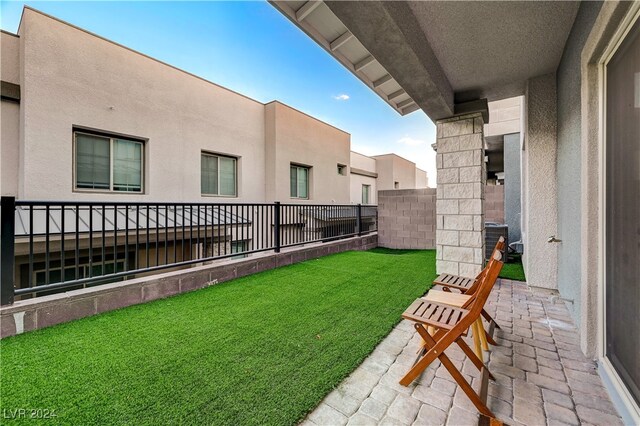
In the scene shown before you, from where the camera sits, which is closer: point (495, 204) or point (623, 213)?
point (623, 213)

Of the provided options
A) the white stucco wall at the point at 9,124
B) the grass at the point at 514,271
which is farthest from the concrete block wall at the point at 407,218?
the white stucco wall at the point at 9,124

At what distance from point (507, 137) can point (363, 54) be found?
5878mm

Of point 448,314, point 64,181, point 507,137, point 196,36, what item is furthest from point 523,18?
point 64,181

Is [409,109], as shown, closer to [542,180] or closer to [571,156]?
[542,180]

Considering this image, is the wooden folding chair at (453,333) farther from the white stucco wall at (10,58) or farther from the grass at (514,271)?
the white stucco wall at (10,58)

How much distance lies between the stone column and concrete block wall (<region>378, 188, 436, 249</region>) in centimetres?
309

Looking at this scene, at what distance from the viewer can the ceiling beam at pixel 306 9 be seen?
2353 mm

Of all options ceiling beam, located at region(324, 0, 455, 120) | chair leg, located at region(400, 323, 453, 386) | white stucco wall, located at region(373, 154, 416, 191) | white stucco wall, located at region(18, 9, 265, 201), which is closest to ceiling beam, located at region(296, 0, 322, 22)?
ceiling beam, located at region(324, 0, 455, 120)

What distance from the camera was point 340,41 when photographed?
114 inches

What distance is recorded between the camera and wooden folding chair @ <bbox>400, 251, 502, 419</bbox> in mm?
1604

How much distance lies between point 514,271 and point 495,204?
8.69 feet

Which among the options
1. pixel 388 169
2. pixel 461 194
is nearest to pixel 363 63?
pixel 461 194

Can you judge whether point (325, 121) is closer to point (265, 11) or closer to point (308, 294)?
point (265, 11)

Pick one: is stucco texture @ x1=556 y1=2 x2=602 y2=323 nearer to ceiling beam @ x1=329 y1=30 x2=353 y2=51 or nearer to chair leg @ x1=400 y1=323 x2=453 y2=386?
chair leg @ x1=400 y1=323 x2=453 y2=386
